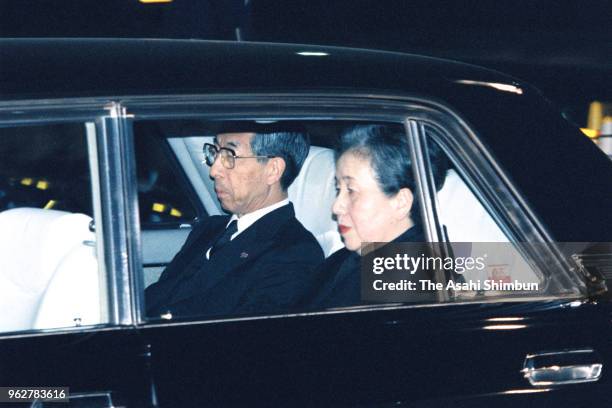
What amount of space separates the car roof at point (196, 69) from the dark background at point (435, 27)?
380 inches

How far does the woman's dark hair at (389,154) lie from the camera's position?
2.48 m

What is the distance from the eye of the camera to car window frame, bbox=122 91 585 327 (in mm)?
2285

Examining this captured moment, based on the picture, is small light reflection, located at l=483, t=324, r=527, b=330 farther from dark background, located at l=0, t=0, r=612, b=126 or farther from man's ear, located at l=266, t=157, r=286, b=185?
dark background, located at l=0, t=0, r=612, b=126

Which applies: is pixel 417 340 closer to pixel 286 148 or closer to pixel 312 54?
pixel 312 54

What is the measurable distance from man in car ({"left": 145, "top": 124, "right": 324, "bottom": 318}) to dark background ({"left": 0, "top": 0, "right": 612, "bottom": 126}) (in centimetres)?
927

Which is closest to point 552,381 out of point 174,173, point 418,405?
point 418,405

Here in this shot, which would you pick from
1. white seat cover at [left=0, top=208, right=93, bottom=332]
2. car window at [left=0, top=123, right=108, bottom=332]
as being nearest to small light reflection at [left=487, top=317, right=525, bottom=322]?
car window at [left=0, top=123, right=108, bottom=332]

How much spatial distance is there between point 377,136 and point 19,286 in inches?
38.4

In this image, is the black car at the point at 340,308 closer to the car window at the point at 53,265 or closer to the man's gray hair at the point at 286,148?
the car window at the point at 53,265

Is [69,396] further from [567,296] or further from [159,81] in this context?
[567,296]

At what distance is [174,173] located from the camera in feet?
12.9

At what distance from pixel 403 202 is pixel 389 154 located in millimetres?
119

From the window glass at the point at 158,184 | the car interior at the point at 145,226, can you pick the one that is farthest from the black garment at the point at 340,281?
the window glass at the point at 158,184

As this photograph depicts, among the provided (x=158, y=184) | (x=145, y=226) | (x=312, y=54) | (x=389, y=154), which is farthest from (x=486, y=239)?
(x=158, y=184)
